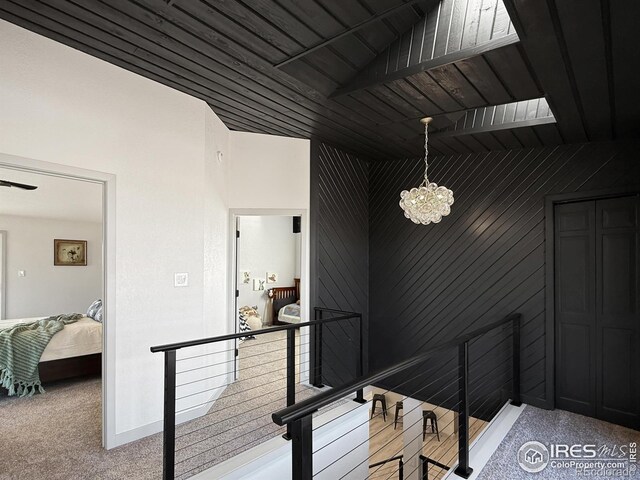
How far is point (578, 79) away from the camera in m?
2.28

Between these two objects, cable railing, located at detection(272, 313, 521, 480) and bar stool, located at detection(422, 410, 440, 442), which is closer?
cable railing, located at detection(272, 313, 521, 480)

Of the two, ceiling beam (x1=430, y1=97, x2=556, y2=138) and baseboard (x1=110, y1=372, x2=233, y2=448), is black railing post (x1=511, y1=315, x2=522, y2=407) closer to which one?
ceiling beam (x1=430, y1=97, x2=556, y2=138)

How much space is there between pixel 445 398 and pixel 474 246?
188 cm

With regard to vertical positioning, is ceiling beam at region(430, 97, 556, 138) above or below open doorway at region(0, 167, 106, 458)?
above

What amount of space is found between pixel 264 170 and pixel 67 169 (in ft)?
6.80

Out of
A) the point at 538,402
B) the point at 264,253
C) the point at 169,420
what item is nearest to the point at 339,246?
the point at 538,402

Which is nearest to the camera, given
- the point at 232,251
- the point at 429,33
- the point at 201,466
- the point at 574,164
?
the point at 429,33

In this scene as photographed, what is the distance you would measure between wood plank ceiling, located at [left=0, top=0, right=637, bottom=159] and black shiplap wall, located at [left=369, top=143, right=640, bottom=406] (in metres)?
0.42

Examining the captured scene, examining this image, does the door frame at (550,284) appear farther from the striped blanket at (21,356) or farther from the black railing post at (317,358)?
the striped blanket at (21,356)

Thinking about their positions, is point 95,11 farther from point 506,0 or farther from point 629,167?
point 629,167

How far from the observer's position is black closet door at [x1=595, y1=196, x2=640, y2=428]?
3195 millimetres

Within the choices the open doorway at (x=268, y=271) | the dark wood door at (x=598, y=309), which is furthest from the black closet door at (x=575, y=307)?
the open doorway at (x=268, y=271)

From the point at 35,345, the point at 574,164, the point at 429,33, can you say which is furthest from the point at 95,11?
the point at 574,164

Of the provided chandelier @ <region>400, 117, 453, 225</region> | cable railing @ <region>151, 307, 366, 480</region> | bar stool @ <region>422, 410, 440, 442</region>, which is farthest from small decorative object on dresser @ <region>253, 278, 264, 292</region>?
chandelier @ <region>400, 117, 453, 225</region>
